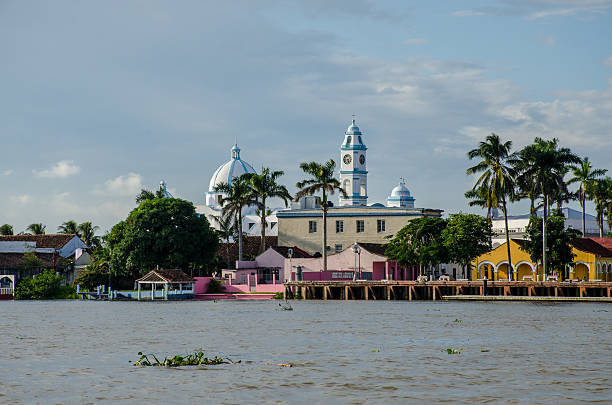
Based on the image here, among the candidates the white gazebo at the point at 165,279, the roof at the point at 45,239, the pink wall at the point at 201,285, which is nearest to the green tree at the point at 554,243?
the pink wall at the point at 201,285

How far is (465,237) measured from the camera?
86.9m

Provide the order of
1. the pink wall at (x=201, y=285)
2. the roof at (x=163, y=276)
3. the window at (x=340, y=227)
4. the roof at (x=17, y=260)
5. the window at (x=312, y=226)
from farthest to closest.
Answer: the window at (x=312, y=226) < the window at (x=340, y=227) < the roof at (x=17, y=260) < the pink wall at (x=201, y=285) < the roof at (x=163, y=276)

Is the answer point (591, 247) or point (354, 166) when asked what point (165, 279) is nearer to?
point (591, 247)

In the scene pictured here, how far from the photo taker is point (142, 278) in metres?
88.4

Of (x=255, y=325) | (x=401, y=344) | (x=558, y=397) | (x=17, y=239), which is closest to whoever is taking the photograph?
(x=558, y=397)

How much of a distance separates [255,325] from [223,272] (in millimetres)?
50582

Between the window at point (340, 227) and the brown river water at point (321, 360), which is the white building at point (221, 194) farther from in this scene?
the brown river water at point (321, 360)

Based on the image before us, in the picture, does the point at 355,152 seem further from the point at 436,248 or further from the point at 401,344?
the point at 401,344

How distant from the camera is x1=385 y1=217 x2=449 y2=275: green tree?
288 ft

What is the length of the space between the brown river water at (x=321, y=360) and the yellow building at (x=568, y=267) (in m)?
37.8

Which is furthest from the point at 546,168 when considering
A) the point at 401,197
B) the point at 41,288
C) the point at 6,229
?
the point at 6,229

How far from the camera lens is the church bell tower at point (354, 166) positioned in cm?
14338

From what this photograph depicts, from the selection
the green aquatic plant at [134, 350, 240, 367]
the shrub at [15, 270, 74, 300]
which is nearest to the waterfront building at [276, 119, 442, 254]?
the shrub at [15, 270, 74, 300]

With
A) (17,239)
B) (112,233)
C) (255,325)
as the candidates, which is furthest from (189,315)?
(17,239)
